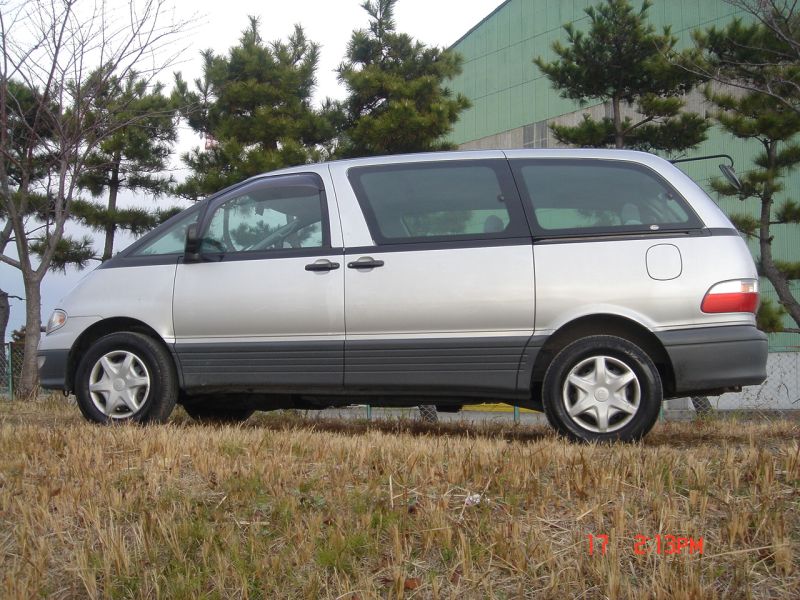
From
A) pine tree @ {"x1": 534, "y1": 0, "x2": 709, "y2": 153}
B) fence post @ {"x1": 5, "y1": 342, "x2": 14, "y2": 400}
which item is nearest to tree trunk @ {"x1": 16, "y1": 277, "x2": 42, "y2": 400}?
fence post @ {"x1": 5, "y1": 342, "x2": 14, "y2": 400}

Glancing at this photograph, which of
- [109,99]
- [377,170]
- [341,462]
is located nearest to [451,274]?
[377,170]

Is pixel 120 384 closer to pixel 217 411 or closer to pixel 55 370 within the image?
pixel 55 370

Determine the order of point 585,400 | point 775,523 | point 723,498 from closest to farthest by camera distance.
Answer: point 775,523
point 723,498
point 585,400

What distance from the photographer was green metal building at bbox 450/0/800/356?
90.7 feet

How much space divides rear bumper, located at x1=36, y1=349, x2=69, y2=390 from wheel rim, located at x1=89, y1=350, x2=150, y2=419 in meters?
0.27

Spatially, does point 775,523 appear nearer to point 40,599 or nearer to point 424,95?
point 40,599

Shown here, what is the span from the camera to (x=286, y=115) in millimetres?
24484

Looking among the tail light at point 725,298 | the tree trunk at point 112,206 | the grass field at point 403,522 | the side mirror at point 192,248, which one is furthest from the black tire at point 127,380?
the tree trunk at point 112,206

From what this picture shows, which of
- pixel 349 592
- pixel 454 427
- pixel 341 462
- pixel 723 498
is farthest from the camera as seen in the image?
pixel 454 427

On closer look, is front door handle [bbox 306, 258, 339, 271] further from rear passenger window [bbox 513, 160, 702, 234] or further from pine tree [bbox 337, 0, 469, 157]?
pine tree [bbox 337, 0, 469, 157]

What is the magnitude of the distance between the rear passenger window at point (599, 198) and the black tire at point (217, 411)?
2826 millimetres

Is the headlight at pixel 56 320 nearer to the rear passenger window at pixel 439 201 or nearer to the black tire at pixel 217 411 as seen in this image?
the black tire at pixel 217 411

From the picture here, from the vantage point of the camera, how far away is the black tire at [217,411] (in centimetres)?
685

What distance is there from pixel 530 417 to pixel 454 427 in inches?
407
